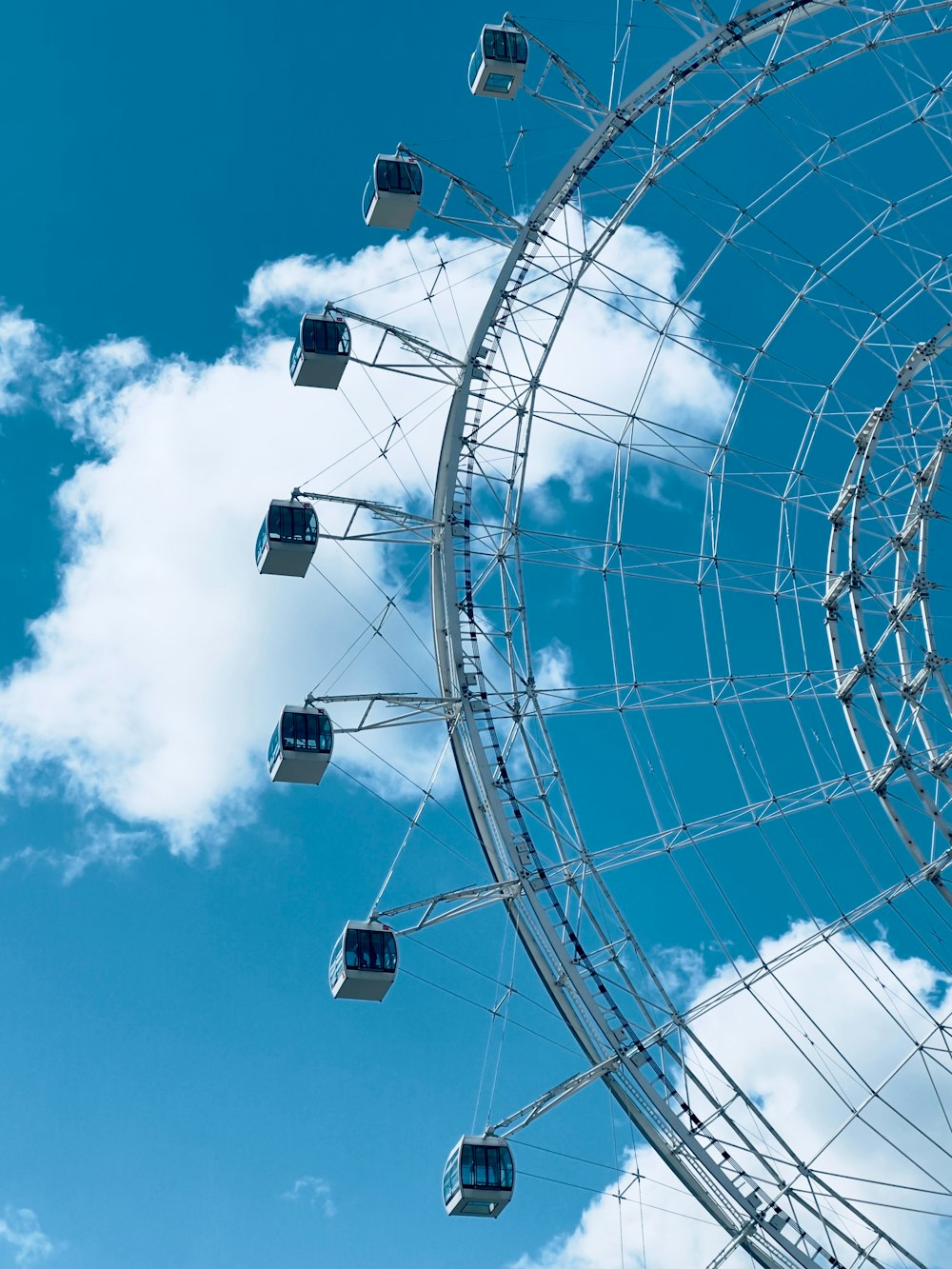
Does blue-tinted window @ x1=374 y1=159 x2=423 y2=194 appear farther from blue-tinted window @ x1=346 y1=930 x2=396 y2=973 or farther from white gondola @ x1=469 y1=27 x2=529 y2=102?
blue-tinted window @ x1=346 y1=930 x2=396 y2=973

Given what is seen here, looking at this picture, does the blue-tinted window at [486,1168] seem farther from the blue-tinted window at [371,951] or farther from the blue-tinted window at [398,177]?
the blue-tinted window at [398,177]

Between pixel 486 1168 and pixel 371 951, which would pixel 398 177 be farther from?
pixel 486 1168

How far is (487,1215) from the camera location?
57.8m

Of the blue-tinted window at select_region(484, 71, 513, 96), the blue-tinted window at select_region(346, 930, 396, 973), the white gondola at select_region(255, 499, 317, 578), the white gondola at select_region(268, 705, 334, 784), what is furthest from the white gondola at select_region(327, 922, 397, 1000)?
the blue-tinted window at select_region(484, 71, 513, 96)

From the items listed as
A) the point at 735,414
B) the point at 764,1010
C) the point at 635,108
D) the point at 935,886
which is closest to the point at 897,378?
the point at 735,414

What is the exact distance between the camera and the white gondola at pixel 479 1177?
56.6 m

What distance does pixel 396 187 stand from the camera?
6438 cm

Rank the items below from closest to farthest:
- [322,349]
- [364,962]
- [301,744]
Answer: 1. [364,962]
2. [301,744]
3. [322,349]

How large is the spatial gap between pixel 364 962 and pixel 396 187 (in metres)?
22.9

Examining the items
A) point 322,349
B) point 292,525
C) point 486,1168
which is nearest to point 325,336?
point 322,349

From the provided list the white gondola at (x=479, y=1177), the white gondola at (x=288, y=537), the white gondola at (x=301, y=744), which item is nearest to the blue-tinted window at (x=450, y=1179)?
the white gondola at (x=479, y=1177)

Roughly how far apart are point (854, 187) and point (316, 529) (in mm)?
19952

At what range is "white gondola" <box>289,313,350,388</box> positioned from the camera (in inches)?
2509

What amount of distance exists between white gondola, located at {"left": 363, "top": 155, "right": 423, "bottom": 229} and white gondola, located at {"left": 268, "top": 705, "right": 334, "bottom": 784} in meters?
15.2
